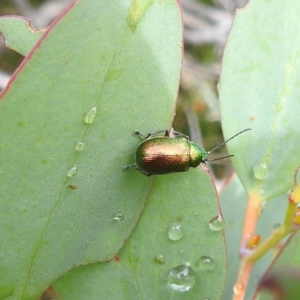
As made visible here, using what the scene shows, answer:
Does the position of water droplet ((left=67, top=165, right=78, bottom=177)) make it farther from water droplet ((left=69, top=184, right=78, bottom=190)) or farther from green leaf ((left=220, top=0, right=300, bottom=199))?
green leaf ((left=220, top=0, right=300, bottom=199))

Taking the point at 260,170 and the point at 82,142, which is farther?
the point at 260,170

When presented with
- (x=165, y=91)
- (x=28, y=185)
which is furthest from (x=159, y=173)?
(x=28, y=185)

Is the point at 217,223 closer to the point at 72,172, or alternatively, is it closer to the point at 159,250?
the point at 159,250

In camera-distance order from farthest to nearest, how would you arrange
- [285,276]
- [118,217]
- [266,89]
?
[266,89], [118,217], [285,276]

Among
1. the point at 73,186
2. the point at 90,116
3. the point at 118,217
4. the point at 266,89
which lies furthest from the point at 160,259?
the point at 266,89

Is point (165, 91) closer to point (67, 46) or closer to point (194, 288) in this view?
point (67, 46)

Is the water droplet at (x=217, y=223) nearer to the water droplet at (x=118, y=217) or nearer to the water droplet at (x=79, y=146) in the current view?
the water droplet at (x=118, y=217)
